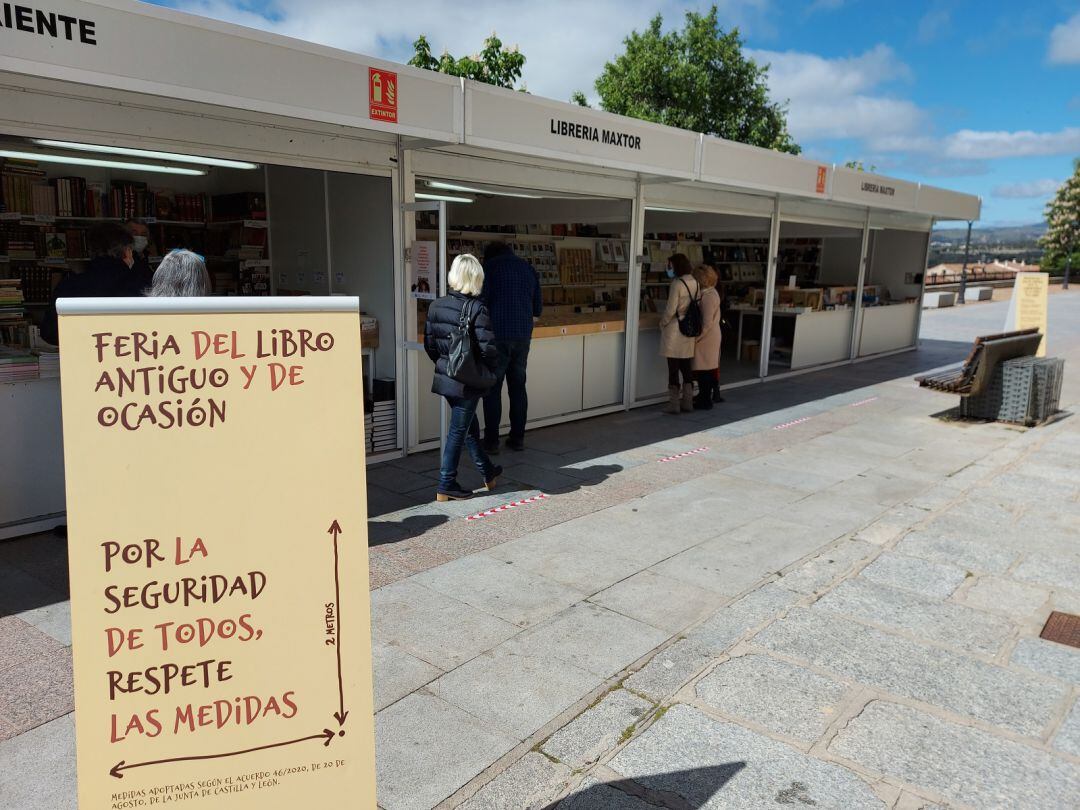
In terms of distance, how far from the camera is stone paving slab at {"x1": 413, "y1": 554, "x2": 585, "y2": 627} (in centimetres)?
372

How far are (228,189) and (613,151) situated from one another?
3.81 m

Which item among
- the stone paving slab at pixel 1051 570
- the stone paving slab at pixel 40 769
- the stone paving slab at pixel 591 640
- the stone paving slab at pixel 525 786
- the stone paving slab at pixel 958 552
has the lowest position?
the stone paving slab at pixel 525 786

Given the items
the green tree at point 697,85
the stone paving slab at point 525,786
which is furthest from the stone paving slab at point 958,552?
the green tree at point 697,85

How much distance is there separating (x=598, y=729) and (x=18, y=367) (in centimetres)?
377

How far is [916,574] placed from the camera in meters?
4.27

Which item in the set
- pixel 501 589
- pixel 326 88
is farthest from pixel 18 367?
pixel 501 589

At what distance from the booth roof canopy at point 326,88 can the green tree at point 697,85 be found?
981 inches

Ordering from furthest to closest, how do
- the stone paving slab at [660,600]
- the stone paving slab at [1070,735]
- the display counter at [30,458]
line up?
the display counter at [30,458] → the stone paving slab at [660,600] → the stone paving slab at [1070,735]

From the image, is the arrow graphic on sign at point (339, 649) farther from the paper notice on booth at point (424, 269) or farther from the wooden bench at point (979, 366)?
the wooden bench at point (979, 366)

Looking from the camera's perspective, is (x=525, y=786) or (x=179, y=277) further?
(x=179, y=277)

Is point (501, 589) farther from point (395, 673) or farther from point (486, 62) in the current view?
point (486, 62)

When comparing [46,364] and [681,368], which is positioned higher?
[46,364]

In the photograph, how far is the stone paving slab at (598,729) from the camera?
2678mm

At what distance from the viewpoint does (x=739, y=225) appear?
33.0ft
